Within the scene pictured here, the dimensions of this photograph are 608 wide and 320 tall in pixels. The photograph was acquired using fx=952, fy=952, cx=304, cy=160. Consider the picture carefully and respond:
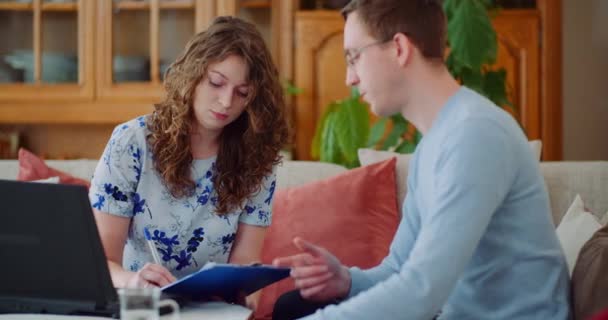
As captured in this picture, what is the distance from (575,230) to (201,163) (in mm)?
904

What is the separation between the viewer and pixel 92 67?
4.18 meters

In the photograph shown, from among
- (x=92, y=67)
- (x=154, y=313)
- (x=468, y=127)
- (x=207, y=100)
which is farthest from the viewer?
Answer: (x=92, y=67)

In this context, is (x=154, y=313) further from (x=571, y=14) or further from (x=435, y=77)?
(x=571, y=14)

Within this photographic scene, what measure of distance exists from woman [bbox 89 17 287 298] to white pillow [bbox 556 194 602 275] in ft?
2.34

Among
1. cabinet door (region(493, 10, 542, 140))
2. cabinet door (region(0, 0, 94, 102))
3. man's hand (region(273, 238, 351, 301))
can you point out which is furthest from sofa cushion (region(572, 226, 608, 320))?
cabinet door (region(0, 0, 94, 102))

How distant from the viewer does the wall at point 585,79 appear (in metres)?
4.60

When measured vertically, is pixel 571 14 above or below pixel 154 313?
above

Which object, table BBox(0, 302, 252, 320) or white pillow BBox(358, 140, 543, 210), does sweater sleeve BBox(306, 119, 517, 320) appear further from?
white pillow BBox(358, 140, 543, 210)

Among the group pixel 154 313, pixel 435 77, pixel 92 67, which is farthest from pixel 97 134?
pixel 154 313

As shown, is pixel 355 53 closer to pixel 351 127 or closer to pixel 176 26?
pixel 351 127

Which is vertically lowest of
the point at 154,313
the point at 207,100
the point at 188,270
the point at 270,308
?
the point at 270,308

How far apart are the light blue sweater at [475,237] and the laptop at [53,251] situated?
0.33 m

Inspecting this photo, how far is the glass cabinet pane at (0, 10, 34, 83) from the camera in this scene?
167 inches

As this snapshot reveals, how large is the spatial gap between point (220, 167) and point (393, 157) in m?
0.77
